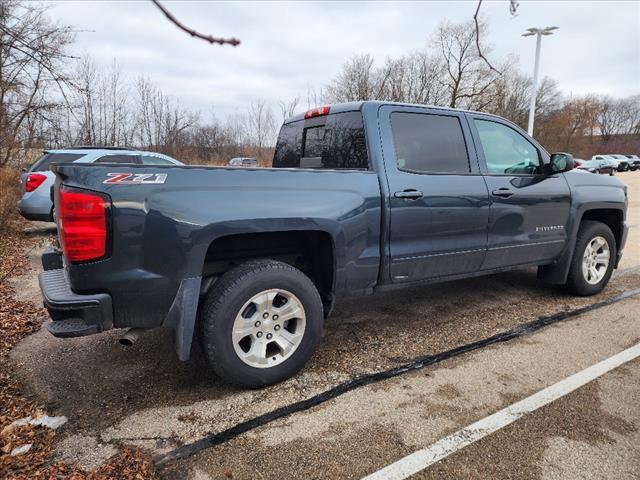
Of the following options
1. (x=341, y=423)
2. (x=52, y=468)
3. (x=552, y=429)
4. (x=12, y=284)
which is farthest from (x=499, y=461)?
(x=12, y=284)

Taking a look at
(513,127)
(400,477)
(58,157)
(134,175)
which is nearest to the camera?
(400,477)

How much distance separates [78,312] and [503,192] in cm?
349

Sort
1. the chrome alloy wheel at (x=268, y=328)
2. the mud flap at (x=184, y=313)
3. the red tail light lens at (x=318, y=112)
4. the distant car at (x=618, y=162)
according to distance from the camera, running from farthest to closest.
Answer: the distant car at (x=618, y=162), the red tail light lens at (x=318, y=112), the chrome alloy wheel at (x=268, y=328), the mud flap at (x=184, y=313)

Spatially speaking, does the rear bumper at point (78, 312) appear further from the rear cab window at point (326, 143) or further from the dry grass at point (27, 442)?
the rear cab window at point (326, 143)

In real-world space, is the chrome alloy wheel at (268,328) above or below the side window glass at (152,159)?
below

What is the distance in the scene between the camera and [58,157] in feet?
27.0

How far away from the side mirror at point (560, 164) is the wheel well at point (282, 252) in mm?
2596

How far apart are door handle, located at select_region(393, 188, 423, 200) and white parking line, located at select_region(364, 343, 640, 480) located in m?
1.58

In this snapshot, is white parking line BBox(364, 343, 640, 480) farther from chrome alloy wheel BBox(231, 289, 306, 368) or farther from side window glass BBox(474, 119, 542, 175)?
side window glass BBox(474, 119, 542, 175)

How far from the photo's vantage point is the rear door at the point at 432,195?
10.9ft

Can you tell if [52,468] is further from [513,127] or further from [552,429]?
[513,127]

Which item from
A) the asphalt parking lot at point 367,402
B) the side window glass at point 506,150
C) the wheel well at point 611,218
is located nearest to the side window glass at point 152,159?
the asphalt parking lot at point 367,402

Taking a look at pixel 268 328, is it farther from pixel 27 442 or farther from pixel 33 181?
pixel 33 181

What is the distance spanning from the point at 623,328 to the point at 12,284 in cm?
681
